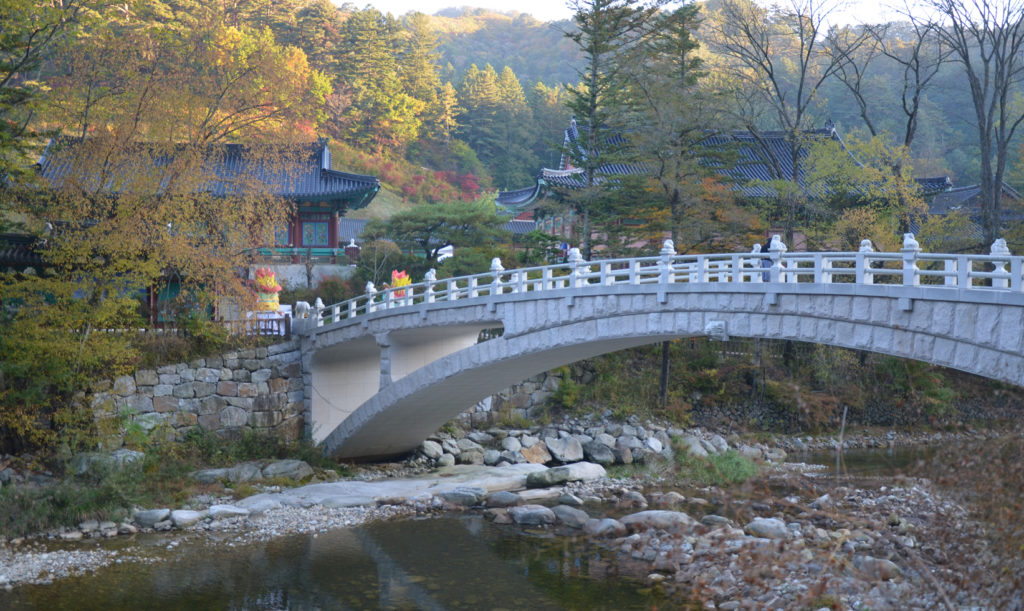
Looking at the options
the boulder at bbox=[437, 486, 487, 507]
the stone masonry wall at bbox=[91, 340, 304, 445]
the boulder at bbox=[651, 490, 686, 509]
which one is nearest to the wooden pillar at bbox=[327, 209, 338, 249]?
the stone masonry wall at bbox=[91, 340, 304, 445]

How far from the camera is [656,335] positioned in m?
16.4

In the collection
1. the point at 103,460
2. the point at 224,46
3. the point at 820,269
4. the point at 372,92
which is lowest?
the point at 103,460

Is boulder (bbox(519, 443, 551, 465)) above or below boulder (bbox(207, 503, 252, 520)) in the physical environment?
below

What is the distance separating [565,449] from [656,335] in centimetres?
758

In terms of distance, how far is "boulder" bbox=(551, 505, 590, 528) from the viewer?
16594mm

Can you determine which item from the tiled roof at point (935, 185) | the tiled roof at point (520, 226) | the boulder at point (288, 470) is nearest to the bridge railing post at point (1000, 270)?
the boulder at point (288, 470)

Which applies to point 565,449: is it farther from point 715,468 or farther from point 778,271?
point 778,271

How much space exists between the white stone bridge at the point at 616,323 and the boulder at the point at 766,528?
10.3 ft

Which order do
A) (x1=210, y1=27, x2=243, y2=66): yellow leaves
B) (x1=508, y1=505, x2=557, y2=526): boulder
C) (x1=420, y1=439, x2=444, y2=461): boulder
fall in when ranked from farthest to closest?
(x1=420, y1=439, x2=444, y2=461): boulder → (x1=210, y1=27, x2=243, y2=66): yellow leaves → (x1=508, y1=505, x2=557, y2=526): boulder

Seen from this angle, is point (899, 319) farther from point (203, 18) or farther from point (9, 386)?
point (203, 18)

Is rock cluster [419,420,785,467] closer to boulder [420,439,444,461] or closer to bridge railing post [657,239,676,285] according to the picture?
boulder [420,439,444,461]

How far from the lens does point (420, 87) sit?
57625 millimetres

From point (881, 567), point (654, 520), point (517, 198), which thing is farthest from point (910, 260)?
point (517, 198)

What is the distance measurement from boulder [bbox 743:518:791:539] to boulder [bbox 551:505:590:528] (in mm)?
3207
